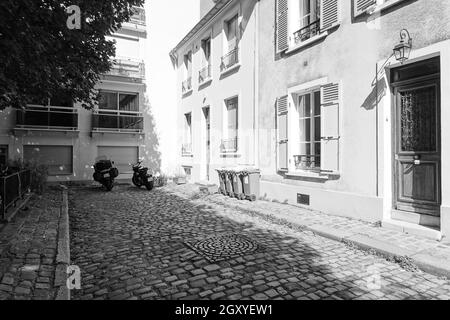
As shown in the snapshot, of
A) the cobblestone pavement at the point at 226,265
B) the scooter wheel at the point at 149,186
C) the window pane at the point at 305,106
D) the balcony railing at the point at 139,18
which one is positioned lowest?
the cobblestone pavement at the point at 226,265

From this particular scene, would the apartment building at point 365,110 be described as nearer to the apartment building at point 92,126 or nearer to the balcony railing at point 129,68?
the apartment building at point 92,126

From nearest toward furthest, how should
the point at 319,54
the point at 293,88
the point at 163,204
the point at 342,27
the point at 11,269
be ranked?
the point at 11,269 → the point at 342,27 → the point at 319,54 → the point at 293,88 → the point at 163,204

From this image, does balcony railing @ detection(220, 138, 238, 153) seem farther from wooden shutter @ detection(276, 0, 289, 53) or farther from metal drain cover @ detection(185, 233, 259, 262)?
metal drain cover @ detection(185, 233, 259, 262)

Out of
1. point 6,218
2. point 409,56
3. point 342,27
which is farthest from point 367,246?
point 6,218

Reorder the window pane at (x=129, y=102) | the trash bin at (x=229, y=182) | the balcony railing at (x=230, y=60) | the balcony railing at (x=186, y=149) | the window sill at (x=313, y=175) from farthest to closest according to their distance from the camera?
the window pane at (x=129, y=102) → the balcony railing at (x=186, y=149) → the balcony railing at (x=230, y=60) → the trash bin at (x=229, y=182) → the window sill at (x=313, y=175)

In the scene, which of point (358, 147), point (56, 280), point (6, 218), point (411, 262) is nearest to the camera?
point (56, 280)

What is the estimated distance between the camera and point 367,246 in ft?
15.5

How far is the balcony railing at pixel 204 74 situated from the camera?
43.0ft

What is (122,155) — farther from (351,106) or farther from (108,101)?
(351,106)

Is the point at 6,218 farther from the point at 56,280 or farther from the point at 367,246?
the point at 367,246

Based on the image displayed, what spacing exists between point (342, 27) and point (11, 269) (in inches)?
277

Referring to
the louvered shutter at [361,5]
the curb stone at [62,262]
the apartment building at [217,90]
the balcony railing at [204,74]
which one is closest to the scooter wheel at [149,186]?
the apartment building at [217,90]

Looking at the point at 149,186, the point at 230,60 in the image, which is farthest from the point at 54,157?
the point at 230,60

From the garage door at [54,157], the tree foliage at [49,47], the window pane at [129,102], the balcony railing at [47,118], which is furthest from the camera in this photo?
the window pane at [129,102]
